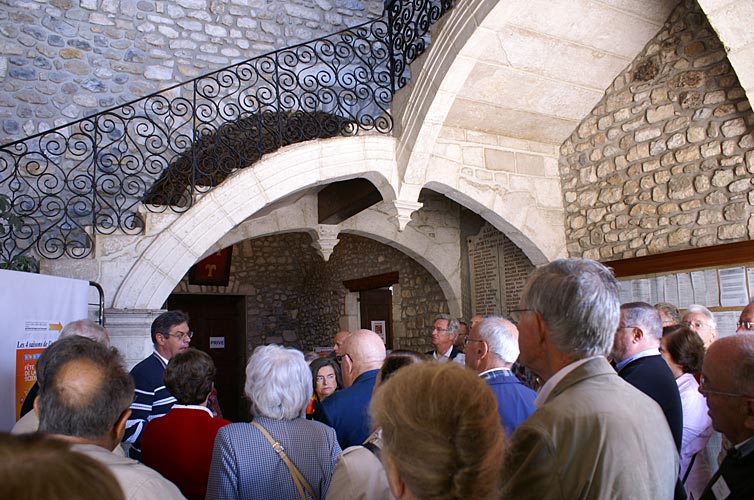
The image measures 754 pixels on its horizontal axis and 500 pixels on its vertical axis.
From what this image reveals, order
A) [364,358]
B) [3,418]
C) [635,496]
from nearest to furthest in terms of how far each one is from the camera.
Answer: [635,496] → [364,358] → [3,418]

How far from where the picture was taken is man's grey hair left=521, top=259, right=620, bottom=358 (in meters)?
1.33

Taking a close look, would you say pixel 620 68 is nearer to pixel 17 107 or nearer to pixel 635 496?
pixel 635 496

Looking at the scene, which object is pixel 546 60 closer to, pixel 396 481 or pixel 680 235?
pixel 680 235

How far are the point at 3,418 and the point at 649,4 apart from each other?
5.44 metres

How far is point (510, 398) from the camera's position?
2084 mm

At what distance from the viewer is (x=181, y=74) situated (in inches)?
241

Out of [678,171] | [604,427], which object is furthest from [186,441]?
[678,171]

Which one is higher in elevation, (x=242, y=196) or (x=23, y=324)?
(x=242, y=196)

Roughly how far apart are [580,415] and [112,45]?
6.17 metres

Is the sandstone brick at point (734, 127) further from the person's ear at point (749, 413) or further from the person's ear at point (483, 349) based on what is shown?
the person's ear at point (749, 413)

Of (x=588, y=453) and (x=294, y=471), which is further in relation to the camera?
(x=294, y=471)

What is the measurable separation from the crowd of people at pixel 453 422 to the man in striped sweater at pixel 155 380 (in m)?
0.72

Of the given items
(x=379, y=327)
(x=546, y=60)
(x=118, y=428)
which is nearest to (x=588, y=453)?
(x=118, y=428)

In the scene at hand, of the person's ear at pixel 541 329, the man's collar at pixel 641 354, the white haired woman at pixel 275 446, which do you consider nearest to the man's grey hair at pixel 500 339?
the man's collar at pixel 641 354
